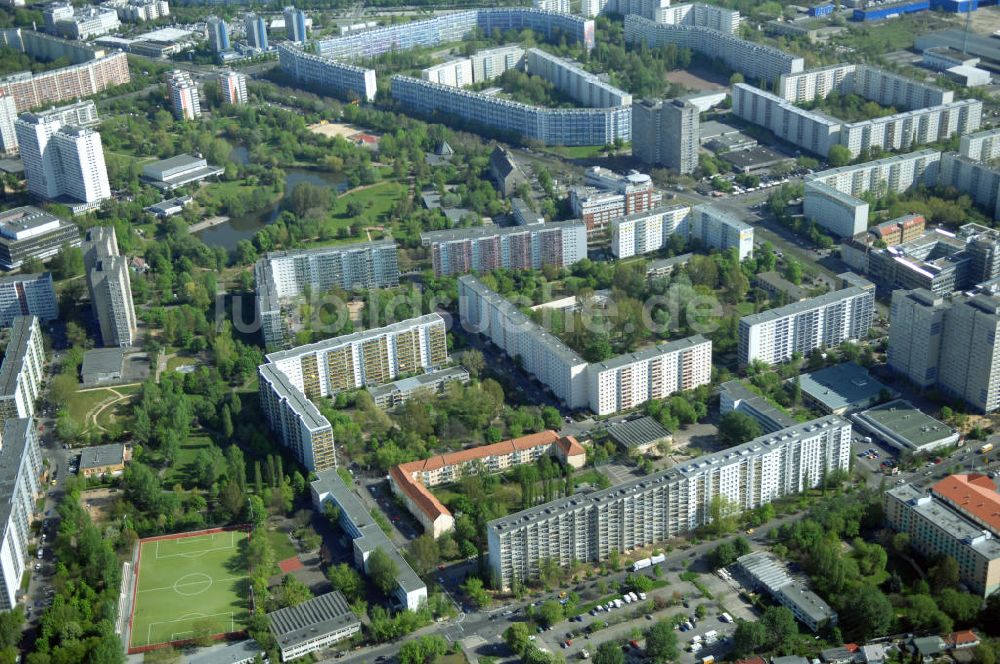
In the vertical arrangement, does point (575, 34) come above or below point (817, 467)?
above

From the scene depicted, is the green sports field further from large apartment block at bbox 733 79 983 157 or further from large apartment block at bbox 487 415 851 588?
large apartment block at bbox 733 79 983 157

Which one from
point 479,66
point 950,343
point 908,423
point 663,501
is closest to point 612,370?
point 663,501

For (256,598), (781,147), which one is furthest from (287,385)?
(781,147)

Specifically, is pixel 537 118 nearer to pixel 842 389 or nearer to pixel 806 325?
pixel 806 325

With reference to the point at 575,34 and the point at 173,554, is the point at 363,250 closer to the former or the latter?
the point at 173,554

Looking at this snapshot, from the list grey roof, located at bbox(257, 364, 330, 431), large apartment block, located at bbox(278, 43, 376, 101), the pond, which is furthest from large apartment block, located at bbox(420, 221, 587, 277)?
large apartment block, located at bbox(278, 43, 376, 101)
